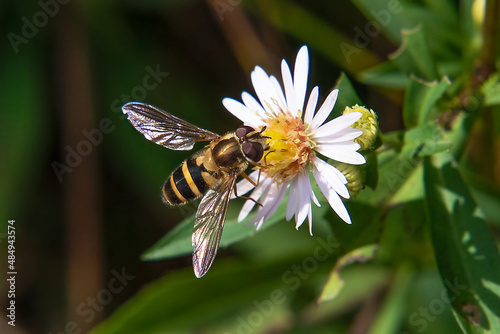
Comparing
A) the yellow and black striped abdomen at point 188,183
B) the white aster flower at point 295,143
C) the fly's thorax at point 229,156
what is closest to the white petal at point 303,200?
the white aster flower at point 295,143

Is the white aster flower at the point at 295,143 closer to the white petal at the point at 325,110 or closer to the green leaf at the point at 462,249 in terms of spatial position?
the white petal at the point at 325,110

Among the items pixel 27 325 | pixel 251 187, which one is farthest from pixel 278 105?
pixel 27 325

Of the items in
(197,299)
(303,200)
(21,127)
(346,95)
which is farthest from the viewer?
(21,127)

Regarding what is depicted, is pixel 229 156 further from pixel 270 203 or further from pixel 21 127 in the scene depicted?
pixel 21 127

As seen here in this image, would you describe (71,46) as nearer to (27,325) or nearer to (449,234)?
(27,325)

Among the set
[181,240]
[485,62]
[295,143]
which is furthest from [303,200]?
[485,62]
